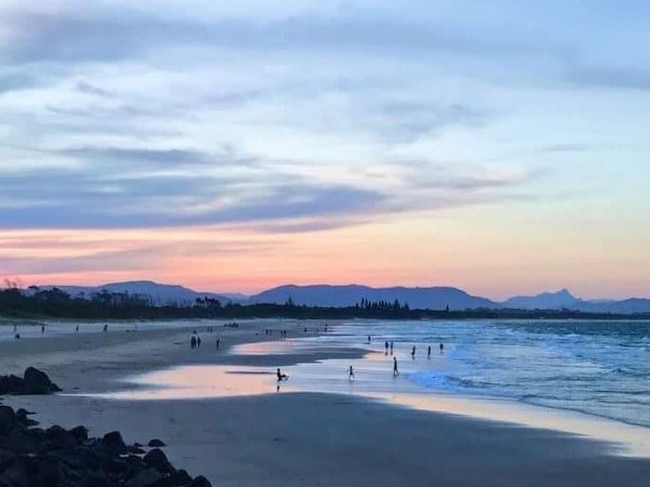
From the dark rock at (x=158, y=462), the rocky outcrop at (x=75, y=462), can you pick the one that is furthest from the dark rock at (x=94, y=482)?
the dark rock at (x=158, y=462)

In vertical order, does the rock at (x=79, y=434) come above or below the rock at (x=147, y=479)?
above

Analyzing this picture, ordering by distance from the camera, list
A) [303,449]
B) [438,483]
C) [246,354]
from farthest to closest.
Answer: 1. [246,354]
2. [303,449]
3. [438,483]

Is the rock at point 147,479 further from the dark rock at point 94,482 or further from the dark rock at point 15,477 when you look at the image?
the dark rock at point 15,477

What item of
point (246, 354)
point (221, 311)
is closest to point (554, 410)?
point (246, 354)

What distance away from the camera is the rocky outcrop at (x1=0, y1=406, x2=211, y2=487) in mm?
11422

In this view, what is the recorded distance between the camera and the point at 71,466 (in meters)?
12.6

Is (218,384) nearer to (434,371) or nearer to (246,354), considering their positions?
(434,371)

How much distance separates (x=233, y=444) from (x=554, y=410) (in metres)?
11.2

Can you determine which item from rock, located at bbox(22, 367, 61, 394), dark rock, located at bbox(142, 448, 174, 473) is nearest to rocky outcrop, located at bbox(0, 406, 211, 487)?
dark rock, located at bbox(142, 448, 174, 473)

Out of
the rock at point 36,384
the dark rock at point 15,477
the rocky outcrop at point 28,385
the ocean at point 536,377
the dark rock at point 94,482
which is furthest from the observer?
the ocean at point 536,377

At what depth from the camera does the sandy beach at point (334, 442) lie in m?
15.6

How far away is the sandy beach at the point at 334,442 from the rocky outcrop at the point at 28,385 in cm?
72

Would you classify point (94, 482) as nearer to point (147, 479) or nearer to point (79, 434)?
point (147, 479)

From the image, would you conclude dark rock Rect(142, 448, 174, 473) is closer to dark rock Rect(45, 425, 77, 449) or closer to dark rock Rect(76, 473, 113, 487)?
dark rock Rect(45, 425, 77, 449)
